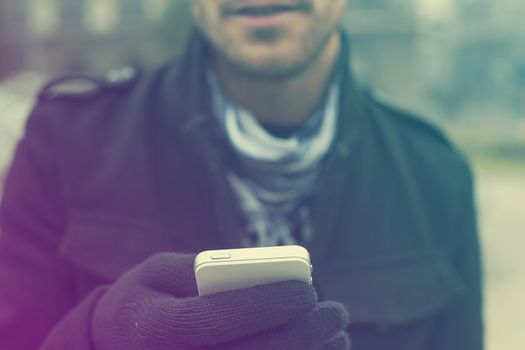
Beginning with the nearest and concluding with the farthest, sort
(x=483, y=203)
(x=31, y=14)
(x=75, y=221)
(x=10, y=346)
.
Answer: (x=10, y=346), (x=75, y=221), (x=483, y=203), (x=31, y=14)

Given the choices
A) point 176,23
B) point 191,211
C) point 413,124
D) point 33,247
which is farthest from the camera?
point 176,23

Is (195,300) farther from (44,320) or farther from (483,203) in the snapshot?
(483,203)

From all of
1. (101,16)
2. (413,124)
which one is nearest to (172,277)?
(413,124)

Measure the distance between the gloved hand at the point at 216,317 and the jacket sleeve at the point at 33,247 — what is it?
1.94ft

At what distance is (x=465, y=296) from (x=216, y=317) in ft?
4.11

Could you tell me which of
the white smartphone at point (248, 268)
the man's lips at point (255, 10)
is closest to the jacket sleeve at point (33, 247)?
the man's lips at point (255, 10)

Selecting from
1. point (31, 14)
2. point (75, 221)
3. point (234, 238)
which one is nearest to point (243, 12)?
point (234, 238)

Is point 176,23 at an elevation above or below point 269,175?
below

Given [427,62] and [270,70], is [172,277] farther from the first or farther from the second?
[427,62]

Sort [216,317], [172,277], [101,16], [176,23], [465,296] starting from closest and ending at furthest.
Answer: [216,317] < [172,277] < [465,296] < [176,23] < [101,16]

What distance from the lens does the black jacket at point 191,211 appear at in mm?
1762

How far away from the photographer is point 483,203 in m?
12.6

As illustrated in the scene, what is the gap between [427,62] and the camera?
115 feet

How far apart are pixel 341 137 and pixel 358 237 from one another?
0.30 meters
